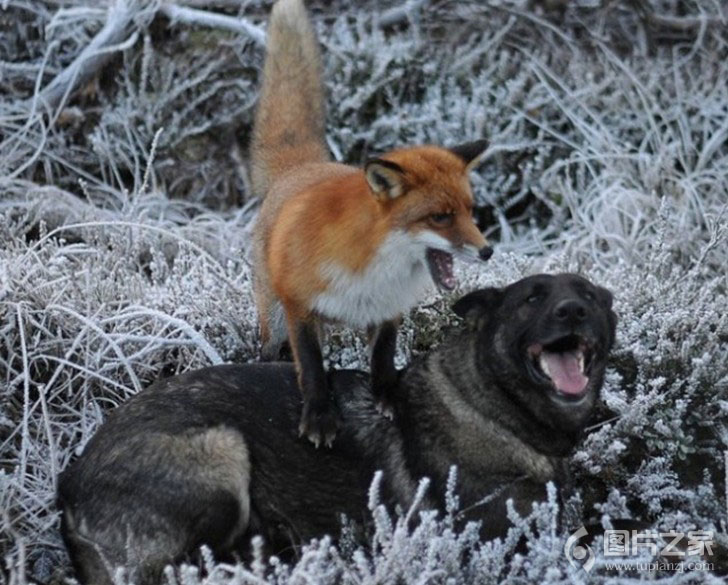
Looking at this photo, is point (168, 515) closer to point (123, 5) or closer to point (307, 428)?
point (307, 428)

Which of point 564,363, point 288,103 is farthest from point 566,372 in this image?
point 288,103

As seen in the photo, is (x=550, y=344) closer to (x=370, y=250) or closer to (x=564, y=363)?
(x=564, y=363)

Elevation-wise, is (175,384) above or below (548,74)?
below

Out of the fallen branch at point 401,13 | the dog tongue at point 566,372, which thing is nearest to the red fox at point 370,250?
the dog tongue at point 566,372

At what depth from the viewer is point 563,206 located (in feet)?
25.6

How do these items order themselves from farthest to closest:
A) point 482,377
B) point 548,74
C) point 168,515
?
1. point 548,74
2. point 482,377
3. point 168,515

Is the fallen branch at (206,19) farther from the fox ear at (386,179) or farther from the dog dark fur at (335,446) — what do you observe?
the dog dark fur at (335,446)

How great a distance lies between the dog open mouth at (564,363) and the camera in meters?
4.22

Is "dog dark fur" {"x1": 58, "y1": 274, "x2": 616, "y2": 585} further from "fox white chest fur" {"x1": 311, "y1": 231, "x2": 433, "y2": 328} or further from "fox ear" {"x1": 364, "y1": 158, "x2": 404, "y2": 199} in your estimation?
"fox ear" {"x1": 364, "y1": 158, "x2": 404, "y2": 199}

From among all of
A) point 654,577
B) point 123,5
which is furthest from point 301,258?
point 123,5

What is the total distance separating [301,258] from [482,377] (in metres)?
0.84

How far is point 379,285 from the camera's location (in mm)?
4590

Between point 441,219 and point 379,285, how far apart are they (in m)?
0.34

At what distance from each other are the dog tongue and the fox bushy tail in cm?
202
